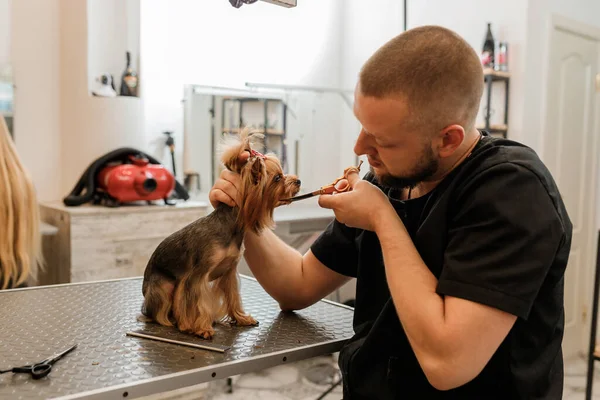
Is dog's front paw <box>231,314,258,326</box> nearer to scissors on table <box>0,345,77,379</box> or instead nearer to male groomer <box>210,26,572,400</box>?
male groomer <box>210,26,572,400</box>

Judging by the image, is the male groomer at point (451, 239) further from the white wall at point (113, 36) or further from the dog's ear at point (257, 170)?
the white wall at point (113, 36)

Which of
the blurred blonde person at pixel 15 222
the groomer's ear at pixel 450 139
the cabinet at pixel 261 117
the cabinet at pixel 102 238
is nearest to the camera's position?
the groomer's ear at pixel 450 139

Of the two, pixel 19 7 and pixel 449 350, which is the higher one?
pixel 19 7

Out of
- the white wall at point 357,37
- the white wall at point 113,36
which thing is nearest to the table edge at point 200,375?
the white wall at point 113,36

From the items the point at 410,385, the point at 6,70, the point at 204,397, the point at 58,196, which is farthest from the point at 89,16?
the point at 410,385

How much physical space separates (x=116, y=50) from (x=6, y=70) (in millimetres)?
616

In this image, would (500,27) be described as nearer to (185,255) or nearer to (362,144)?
(362,144)

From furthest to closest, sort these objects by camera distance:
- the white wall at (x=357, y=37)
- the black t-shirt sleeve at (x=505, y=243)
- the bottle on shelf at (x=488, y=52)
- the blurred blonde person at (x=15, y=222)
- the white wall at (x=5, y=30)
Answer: the white wall at (x=357, y=37) < the bottle on shelf at (x=488, y=52) < the white wall at (x=5, y=30) < the blurred blonde person at (x=15, y=222) < the black t-shirt sleeve at (x=505, y=243)

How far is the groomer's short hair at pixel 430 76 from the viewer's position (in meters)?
1.02

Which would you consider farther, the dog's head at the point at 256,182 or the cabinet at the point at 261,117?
the cabinet at the point at 261,117

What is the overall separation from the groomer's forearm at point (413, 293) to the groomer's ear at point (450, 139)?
0.52ft

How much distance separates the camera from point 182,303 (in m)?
1.28

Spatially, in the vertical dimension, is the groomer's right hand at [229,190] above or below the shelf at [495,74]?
below

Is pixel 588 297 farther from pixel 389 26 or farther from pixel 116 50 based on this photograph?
pixel 116 50
